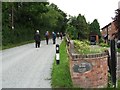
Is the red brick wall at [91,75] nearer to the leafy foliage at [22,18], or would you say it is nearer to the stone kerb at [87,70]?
the stone kerb at [87,70]

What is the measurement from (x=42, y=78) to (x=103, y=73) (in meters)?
2.80

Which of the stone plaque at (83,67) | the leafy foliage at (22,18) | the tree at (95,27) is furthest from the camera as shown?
the tree at (95,27)

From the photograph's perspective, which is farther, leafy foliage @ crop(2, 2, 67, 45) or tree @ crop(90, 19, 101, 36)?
tree @ crop(90, 19, 101, 36)

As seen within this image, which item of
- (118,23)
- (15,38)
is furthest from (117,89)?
(118,23)

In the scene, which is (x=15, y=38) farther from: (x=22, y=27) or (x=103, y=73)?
(x=103, y=73)

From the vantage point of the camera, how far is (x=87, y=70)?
10.5 metres

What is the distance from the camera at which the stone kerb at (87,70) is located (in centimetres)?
1046

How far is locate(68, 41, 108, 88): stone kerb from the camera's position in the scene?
10461mm

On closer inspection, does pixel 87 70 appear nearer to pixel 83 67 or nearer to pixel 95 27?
pixel 83 67

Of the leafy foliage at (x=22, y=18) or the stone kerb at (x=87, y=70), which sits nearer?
the stone kerb at (x=87, y=70)

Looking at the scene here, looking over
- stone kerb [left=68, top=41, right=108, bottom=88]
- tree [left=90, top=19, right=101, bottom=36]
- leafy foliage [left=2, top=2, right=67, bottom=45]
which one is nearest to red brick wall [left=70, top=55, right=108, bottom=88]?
stone kerb [left=68, top=41, right=108, bottom=88]

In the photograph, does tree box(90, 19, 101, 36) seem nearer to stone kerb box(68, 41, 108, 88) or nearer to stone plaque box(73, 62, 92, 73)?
stone kerb box(68, 41, 108, 88)

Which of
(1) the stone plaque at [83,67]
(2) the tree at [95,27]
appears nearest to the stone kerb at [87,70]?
(1) the stone plaque at [83,67]

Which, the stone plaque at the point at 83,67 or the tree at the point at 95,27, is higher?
the tree at the point at 95,27
